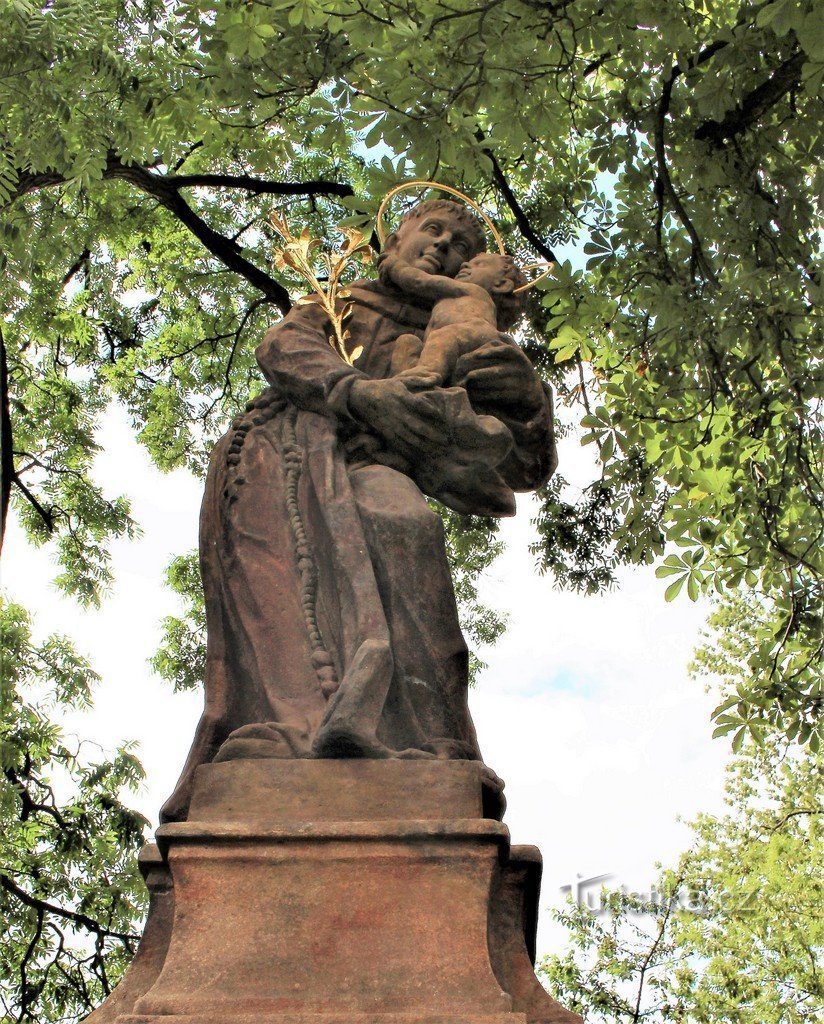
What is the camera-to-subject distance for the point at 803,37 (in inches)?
175

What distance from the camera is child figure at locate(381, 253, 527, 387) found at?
475 centimetres

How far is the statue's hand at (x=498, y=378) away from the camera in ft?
15.7

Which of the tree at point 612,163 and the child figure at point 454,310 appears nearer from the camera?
the child figure at point 454,310

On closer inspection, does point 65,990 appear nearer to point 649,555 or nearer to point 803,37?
point 649,555

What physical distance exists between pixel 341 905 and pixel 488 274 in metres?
2.59

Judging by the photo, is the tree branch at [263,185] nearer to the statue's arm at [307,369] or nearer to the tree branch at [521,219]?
the tree branch at [521,219]

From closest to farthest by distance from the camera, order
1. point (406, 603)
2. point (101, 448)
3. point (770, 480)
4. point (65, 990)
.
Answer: point (406, 603)
point (770, 480)
point (65, 990)
point (101, 448)

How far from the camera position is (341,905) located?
3557mm

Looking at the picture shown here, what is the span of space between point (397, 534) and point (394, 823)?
3.38 ft

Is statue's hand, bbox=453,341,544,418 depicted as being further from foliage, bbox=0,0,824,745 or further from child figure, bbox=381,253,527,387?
foliage, bbox=0,0,824,745

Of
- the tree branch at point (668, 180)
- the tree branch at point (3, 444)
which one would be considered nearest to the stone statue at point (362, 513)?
the tree branch at point (668, 180)

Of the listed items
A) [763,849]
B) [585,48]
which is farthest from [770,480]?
[763,849]

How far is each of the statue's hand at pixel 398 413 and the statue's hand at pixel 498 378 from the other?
0.26m

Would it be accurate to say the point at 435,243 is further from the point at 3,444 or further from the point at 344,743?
the point at 3,444
